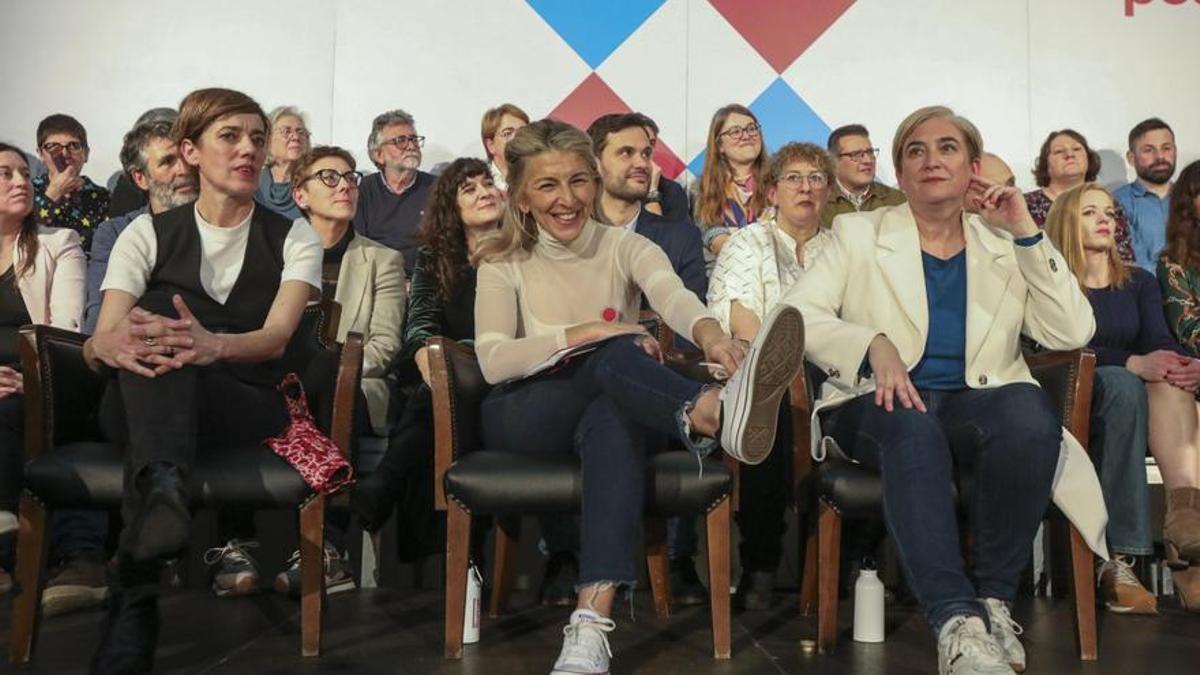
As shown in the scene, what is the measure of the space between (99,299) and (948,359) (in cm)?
235

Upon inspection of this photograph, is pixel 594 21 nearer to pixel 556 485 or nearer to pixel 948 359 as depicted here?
pixel 948 359

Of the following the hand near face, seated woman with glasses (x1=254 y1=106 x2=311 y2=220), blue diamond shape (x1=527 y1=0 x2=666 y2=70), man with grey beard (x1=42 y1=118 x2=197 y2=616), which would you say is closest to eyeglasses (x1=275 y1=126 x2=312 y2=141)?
seated woman with glasses (x1=254 y1=106 x2=311 y2=220)

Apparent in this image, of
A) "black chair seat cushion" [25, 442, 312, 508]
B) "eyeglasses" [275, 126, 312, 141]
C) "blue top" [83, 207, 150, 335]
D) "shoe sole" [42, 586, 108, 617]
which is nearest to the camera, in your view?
"black chair seat cushion" [25, 442, 312, 508]

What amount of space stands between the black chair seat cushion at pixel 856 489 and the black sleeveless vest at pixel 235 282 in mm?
1218

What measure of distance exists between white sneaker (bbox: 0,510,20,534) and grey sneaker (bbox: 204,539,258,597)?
0.75m

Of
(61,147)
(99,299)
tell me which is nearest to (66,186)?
(61,147)

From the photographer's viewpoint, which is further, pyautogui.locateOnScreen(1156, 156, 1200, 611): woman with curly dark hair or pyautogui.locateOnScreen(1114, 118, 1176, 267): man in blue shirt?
pyautogui.locateOnScreen(1114, 118, 1176, 267): man in blue shirt

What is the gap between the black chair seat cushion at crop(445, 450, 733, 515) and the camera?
260 cm

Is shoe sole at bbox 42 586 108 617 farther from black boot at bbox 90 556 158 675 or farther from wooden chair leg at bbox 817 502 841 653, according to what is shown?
wooden chair leg at bbox 817 502 841 653

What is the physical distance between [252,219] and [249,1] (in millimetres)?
3150

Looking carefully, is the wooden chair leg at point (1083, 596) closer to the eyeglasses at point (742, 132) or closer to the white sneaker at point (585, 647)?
the white sneaker at point (585, 647)

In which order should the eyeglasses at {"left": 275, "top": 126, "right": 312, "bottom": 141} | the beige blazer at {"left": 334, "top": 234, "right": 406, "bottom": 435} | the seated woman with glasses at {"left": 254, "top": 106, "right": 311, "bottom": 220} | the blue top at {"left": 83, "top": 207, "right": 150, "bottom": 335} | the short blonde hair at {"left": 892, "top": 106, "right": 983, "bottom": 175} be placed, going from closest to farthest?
the short blonde hair at {"left": 892, "top": 106, "right": 983, "bottom": 175} < the blue top at {"left": 83, "top": 207, "right": 150, "bottom": 335} < the beige blazer at {"left": 334, "top": 234, "right": 406, "bottom": 435} < the seated woman with glasses at {"left": 254, "top": 106, "right": 311, "bottom": 220} < the eyeglasses at {"left": 275, "top": 126, "right": 312, "bottom": 141}

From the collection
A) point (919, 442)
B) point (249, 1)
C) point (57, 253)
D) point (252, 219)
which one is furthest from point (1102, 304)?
point (249, 1)

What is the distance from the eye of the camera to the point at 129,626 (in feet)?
7.65
